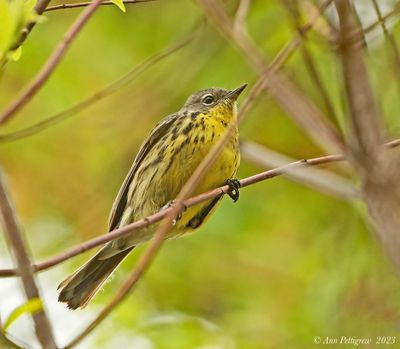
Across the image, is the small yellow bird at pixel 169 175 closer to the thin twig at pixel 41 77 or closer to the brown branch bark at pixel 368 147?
the thin twig at pixel 41 77

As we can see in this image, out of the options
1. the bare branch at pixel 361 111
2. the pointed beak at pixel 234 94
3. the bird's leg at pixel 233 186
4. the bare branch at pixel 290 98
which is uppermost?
the pointed beak at pixel 234 94

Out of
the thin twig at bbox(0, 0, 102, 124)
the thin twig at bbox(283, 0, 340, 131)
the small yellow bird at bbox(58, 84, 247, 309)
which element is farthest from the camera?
the small yellow bird at bbox(58, 84, 247, 309)

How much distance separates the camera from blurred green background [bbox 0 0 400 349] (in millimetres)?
5824

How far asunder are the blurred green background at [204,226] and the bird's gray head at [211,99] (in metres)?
0.50

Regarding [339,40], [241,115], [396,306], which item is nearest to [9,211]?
[241,115]

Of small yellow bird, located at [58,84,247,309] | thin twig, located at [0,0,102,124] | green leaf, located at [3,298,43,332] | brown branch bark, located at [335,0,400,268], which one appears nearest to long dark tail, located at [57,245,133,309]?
small yellow bird, located at [58,84,247,309]

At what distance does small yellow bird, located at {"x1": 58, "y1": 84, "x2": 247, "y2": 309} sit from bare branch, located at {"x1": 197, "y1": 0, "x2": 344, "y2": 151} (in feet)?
8.82

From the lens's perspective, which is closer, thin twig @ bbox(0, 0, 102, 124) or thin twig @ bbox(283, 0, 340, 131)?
thin twig @ bbox(283, 0, 340, 131)

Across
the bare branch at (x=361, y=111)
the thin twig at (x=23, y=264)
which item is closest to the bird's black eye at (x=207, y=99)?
the thin twig at (x=23, y=264)

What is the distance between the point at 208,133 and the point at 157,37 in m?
1.86

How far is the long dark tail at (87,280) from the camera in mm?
4363

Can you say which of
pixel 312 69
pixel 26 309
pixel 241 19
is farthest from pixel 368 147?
pixel 26 309

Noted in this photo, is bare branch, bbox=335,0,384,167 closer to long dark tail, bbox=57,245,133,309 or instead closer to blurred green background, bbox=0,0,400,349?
→ long dark tail, bbox=57,245,133,309

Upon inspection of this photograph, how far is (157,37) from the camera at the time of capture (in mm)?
6523
